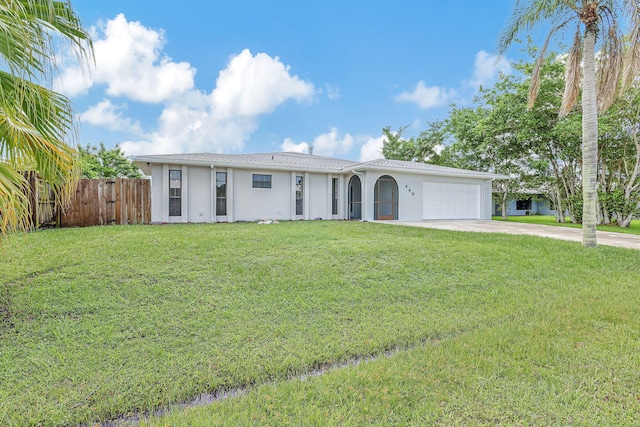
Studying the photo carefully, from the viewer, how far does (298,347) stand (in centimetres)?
309

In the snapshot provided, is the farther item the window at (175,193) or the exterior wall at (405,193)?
the exterior wall at (405,193)

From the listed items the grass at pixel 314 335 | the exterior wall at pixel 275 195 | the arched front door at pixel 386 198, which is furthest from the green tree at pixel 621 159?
the grass at pixel 314 335

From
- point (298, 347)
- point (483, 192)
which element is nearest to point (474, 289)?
point (298, 347)

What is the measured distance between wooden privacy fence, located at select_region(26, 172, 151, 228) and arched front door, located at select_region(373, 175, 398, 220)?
10.5 meters

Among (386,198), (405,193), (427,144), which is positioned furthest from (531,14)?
(427,144)

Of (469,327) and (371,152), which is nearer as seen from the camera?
(469,327)

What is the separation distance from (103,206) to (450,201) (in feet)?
54.0

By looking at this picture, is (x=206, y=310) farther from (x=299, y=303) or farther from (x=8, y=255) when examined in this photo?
(x=8, y=255)

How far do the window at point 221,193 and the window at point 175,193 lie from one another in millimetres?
1526

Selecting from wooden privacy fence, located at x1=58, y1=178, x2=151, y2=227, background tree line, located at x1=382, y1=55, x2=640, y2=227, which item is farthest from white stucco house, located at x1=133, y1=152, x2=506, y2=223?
background tree line, located at x1=382, y1=55, x2=640, y2=227

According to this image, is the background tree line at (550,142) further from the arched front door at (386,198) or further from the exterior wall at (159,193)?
the exterior wall at (159,193)

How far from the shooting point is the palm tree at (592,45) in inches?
299

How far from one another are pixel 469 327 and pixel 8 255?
8371 mm

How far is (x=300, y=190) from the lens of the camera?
48.4 ft
